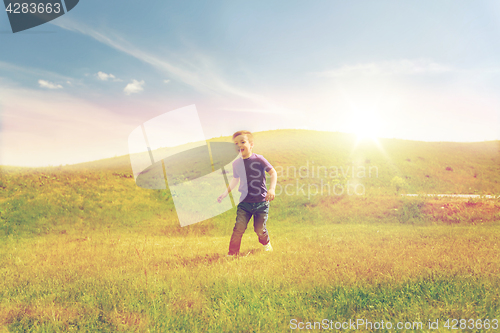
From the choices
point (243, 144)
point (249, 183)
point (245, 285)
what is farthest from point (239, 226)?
point (245, 285)

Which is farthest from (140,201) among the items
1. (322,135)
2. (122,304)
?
(322,135)

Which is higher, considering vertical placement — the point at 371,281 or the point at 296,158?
the point at 296,158

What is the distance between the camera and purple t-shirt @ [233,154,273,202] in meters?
5.77

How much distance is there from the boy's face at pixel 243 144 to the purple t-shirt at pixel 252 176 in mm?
146

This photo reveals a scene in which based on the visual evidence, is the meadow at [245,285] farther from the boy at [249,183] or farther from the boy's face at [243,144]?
the boy's face at [243,144]

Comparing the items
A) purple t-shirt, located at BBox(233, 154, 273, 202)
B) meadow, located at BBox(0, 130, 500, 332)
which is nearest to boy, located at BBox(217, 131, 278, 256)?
purple t-shirt, located at BBox(233, 154, 273, 202)

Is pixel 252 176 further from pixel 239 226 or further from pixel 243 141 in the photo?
pixel 239 226

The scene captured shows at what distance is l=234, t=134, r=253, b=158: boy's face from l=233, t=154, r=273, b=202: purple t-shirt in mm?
146

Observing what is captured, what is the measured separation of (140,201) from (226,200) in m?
5.24

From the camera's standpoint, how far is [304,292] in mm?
3680

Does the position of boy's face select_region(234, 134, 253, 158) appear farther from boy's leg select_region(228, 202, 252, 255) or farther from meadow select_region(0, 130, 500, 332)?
meadow select_region(0, 130, 500, 332)

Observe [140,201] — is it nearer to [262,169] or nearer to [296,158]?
[262,169]

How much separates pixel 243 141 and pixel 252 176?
78 cm

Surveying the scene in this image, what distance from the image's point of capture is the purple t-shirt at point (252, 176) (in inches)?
227
